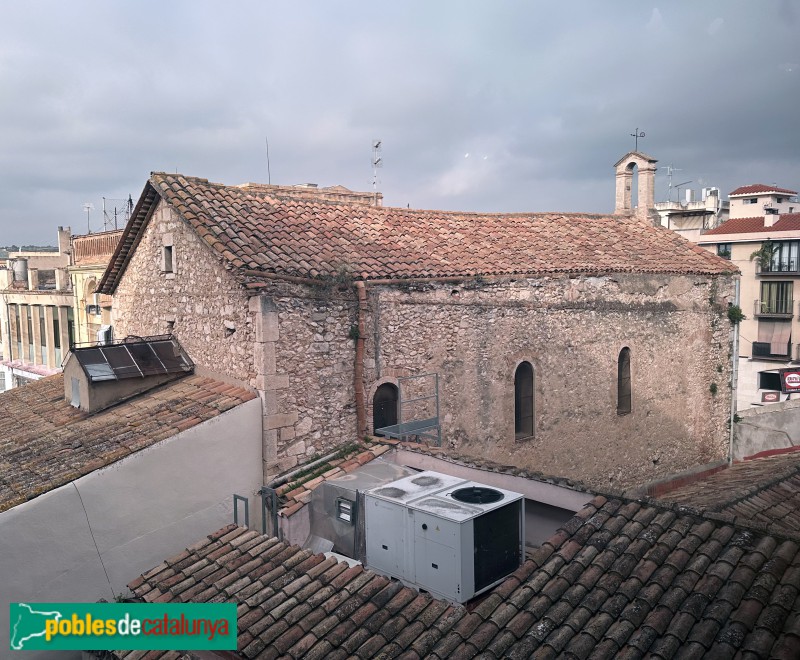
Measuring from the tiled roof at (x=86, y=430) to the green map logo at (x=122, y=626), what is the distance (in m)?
1.43

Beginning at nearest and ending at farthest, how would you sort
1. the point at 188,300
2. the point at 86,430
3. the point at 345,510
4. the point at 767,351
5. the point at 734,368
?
the point at 345,510 < the point at 86,430 < the point at 188,300 < the point at 734,368 < the point at 767,351

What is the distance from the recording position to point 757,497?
379 inches

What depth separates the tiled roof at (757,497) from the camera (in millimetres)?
8844

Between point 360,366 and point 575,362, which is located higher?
point 360,366

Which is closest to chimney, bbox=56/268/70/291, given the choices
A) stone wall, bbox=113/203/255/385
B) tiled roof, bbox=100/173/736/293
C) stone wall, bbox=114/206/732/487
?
tiled roof, bbox=100/173/736/293

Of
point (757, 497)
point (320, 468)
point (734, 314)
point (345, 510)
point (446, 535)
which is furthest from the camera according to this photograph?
point (734, 314)

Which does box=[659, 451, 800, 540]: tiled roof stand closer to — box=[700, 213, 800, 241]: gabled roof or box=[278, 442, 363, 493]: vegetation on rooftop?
box=[278, 442, 363, 493]: vegetation on rooftop

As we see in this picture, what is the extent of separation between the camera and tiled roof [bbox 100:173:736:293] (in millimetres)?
11242

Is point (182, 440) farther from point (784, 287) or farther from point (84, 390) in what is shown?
point (784, 287)

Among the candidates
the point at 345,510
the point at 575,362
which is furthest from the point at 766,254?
the point at 345,510

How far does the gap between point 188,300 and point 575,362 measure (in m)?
8.12

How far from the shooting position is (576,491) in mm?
8570

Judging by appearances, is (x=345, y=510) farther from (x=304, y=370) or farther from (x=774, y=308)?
(x=774, y=308)

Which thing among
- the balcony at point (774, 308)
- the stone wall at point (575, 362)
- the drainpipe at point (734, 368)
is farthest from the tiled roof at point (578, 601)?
the balcony at point (774, 308)
